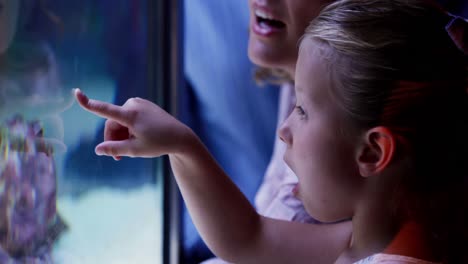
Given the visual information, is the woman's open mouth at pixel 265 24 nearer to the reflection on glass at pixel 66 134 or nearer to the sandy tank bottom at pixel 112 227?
the reflection on glass at pixel 66 134

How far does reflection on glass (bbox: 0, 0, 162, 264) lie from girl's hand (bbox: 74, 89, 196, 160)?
0.26 feet

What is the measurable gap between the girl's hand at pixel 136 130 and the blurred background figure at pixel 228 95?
505 millimetres

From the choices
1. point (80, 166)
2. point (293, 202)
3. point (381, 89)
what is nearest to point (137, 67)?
point (80, 166)

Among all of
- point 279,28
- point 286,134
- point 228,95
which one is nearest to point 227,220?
point 286,134

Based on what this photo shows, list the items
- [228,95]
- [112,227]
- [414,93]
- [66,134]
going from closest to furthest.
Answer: [414,93] < [66,134] < [112,227] < [228,95]

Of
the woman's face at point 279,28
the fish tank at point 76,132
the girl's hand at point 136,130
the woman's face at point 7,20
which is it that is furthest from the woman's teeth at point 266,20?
the woman's face at point 7,20

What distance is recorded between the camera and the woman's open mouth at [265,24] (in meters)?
0.85

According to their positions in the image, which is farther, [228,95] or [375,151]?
[228,95]

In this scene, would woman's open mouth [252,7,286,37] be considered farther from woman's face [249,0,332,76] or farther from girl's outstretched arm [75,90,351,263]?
girl's outstretched arm [75,90,351,263]

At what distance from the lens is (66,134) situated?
2.25 ft

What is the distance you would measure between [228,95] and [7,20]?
0.66 metres

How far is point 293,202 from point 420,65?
379 millimetres

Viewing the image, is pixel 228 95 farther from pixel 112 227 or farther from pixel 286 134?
pixel 286 134

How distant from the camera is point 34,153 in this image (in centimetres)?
63
